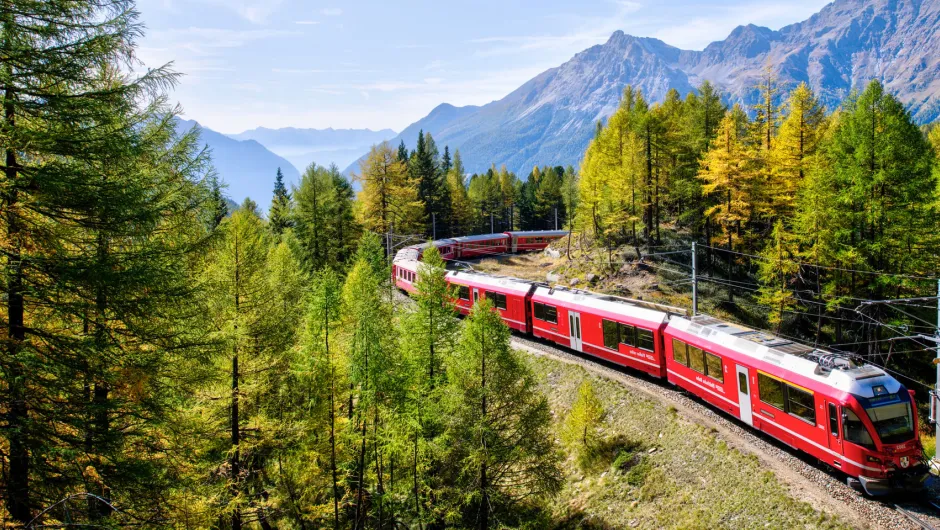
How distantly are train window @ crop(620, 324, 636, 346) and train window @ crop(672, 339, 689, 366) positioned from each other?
6.31 ft

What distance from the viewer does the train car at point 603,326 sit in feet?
67.4

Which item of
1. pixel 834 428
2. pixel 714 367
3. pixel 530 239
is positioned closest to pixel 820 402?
pixel 834 428

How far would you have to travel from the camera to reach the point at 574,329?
79.9ft

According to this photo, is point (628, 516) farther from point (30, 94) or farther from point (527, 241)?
point (527, 241)

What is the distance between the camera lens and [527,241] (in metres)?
62.1

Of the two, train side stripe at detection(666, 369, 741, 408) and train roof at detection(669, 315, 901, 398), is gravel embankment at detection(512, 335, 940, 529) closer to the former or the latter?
train side stripe at detection(666, 369, 741, 408)

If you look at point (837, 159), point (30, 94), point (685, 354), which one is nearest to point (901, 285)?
point (837, 159)

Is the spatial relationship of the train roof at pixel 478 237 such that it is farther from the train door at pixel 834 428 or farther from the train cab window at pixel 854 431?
the train cab window at pixel 854 431

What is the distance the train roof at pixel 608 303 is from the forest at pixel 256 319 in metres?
4.47

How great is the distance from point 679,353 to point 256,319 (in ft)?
46.7

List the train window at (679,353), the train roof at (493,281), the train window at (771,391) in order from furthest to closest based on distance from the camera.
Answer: the train roof at (493,281), the train window at (679,353), the train window at (771,391)

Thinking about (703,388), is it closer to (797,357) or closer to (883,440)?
(797,357)

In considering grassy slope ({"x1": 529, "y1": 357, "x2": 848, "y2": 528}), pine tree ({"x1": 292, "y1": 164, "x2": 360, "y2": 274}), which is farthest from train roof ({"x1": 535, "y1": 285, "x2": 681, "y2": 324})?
pine tree ({"x1": 292, "y1": 164, "x2": 360, "y2": 274})

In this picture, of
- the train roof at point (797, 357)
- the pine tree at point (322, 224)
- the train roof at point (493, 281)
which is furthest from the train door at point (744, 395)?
the pine tree at point (322, 224)
